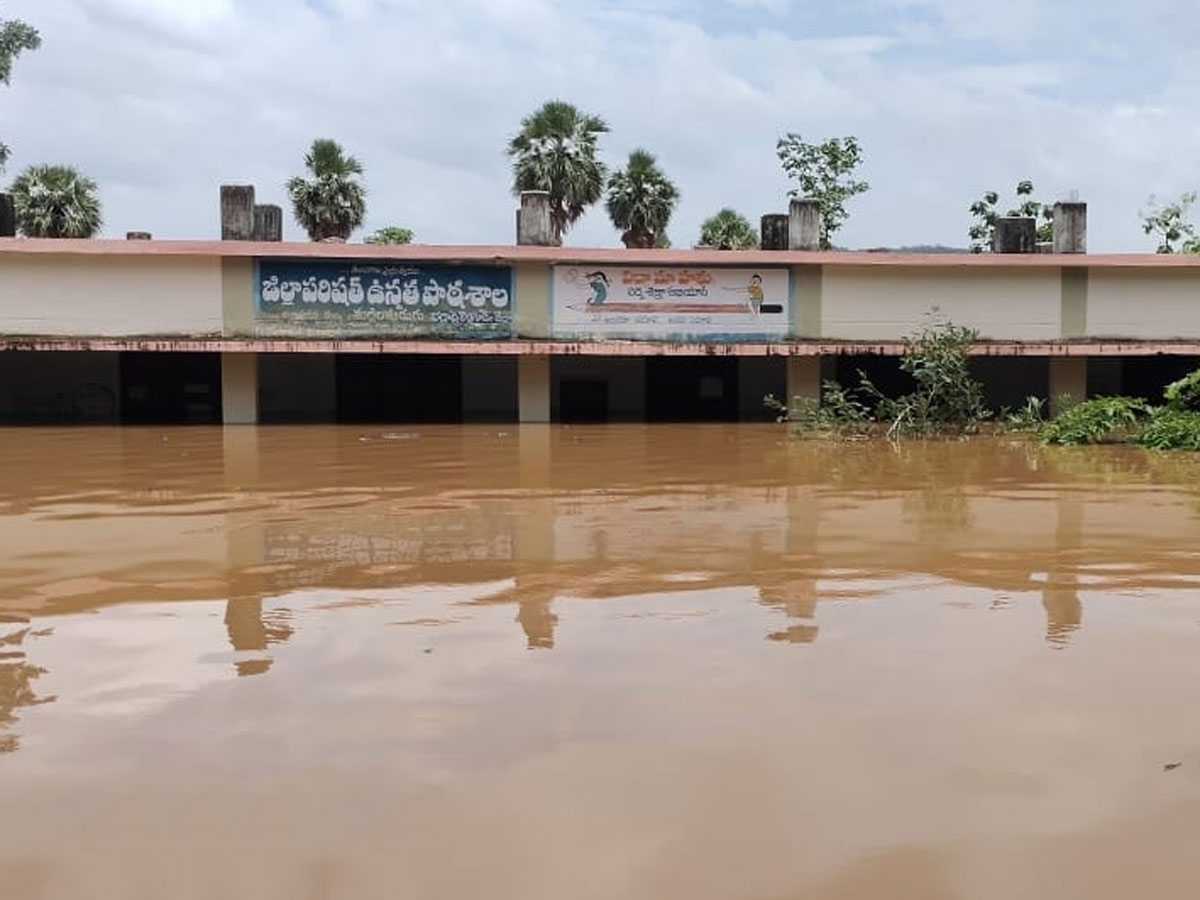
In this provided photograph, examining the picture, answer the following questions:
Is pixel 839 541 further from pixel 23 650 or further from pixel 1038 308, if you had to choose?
pixel 1038 308

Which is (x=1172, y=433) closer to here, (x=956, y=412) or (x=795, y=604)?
(x=956, y=412)

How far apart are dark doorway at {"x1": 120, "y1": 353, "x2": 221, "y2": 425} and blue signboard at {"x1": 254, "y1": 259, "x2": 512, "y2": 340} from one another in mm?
3000

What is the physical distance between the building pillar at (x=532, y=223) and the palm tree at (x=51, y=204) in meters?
18.9

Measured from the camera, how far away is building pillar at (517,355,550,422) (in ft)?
67.3

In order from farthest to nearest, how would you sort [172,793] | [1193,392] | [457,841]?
[1193,392], [172,793], [457,841]

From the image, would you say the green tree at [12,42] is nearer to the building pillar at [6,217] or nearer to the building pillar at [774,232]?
the building pillar at [6,217]

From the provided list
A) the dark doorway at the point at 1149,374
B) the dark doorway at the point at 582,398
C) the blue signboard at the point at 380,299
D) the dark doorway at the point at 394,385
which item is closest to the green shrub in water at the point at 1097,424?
the dark doorway at the point at 1149,374

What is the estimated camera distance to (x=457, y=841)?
353 centimetres

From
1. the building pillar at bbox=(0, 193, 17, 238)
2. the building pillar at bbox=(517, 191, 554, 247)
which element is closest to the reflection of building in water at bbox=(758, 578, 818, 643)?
the building pillar at bbox=(517, 191, 554, 247)

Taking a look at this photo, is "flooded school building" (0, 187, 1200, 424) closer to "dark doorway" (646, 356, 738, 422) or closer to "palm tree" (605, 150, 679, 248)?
"dark doorway" (646, 356, 738, 422)

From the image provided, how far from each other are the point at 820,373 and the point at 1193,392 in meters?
6.07

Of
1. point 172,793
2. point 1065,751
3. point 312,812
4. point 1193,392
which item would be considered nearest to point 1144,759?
point 1065,751

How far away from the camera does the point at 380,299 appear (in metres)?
20.1

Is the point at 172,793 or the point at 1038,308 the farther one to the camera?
the point at 1038,308
